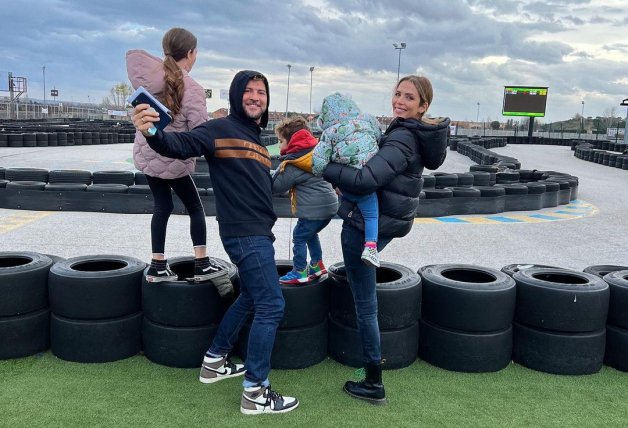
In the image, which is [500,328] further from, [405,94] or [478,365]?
[405,94]

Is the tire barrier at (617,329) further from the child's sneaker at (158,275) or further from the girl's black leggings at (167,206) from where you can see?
the child's sneaker at (158,275)

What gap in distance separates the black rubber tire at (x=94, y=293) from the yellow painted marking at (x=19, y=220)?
188 inches

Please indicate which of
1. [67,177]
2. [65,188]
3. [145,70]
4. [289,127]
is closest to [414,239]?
[289,127]

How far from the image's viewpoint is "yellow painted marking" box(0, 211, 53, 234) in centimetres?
783

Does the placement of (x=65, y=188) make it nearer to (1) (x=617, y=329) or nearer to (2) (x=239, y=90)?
(2) (x=239, y=90)

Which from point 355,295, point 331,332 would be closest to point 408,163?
point 355,295

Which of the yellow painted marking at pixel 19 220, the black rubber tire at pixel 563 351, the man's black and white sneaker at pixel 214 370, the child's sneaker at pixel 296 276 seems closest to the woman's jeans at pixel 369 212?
the child's sneaker at pixel 296 276

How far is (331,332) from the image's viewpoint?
3.75m

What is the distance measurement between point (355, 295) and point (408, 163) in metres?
0.84

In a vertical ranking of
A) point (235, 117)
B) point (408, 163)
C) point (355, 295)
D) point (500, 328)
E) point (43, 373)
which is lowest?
point (43, 373)

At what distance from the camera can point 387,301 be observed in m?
3.54

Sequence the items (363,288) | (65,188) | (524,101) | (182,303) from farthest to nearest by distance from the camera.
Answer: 1. (524,101)
2. (65,188)
3. (182,303)
4. (363,288)

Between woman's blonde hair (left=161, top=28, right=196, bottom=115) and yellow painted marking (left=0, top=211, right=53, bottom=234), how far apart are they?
5.65 m

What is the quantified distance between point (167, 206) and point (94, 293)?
2.47ft
